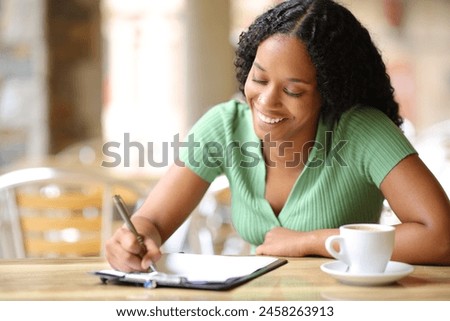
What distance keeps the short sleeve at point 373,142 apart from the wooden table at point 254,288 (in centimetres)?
25

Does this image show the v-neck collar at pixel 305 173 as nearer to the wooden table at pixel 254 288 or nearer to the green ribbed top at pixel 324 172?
the green ribbed top at pixel 324 172

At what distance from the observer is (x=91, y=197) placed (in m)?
2.00

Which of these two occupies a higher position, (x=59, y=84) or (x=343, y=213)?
(x=59, y=84)

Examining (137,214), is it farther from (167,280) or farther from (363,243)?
(363,243)

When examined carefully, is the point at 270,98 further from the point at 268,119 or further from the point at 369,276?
the point at 369,276

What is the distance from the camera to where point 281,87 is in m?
1.38

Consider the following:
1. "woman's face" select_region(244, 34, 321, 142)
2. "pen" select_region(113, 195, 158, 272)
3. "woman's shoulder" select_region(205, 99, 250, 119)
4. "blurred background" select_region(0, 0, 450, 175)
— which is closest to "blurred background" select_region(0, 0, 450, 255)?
"blurred background" select_region(0, 0, 450, 175)

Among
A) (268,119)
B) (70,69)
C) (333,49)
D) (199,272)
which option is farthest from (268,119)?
(70,69)

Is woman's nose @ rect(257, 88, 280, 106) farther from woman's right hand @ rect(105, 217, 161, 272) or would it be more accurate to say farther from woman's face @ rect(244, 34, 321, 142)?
woman's right hand @ rect(105, 217, 161, 272)

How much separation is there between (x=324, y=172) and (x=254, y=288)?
0.45 metres

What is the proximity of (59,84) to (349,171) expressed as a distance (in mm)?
2646

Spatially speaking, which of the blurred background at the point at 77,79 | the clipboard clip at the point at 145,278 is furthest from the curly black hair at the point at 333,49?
the blurred background at the point at 77,79

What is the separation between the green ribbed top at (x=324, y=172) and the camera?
58.7 inches
